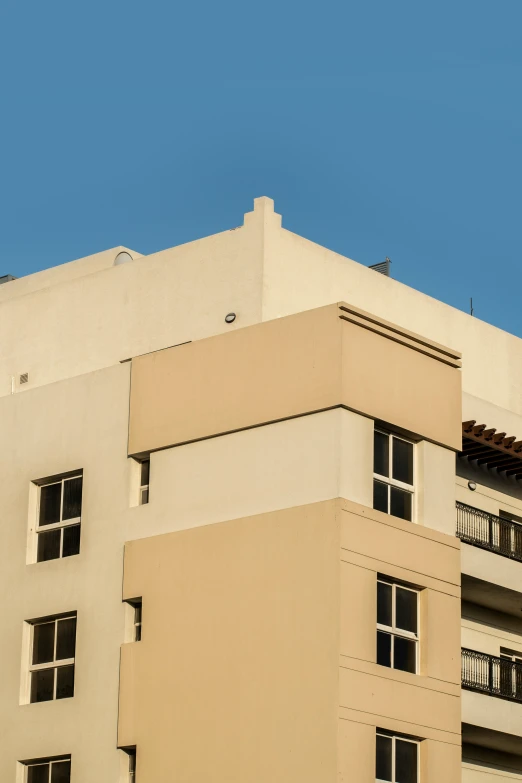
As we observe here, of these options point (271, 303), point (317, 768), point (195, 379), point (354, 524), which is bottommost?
point (317, 768)

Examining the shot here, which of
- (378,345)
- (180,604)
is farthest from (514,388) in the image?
(180,604)

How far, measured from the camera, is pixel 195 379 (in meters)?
34.4

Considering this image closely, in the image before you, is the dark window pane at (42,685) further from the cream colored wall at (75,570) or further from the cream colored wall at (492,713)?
the cream colored wall at (492,713)

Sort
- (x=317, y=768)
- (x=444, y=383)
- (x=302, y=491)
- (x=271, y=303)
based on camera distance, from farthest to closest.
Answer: (x=271, y=303) → (x=444, y=383) → (x=302, y=491) → (x=317, y=768)

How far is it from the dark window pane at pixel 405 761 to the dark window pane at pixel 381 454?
516 cm

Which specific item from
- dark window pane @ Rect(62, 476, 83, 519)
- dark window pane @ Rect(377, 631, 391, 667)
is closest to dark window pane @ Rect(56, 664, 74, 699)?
dark window pane @ Rect(62, 476, 83, 519)

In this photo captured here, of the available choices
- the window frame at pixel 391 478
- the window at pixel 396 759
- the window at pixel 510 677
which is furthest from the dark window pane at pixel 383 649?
the window at pixel 510 677

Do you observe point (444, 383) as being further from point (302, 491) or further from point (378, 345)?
point (302, 491)

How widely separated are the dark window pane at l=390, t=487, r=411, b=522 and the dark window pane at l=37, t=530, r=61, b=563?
299 inches

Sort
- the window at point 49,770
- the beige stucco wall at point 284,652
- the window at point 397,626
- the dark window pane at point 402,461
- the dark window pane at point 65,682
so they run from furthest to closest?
1. the dark window pane at point 65,682
2. the window at point 49,770
3. the dark window pane at point 402,461
4. the window at point 397,626
5. the beige stucco wall at point 284,652

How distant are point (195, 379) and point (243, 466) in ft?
8.23

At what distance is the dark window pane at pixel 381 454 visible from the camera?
106 feet

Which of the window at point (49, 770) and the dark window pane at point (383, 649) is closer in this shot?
the dark window pane at point (383, 649)

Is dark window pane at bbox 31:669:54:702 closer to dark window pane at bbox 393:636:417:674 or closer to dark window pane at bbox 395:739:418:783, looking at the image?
dark window pane at bbox 393:636:417:674
